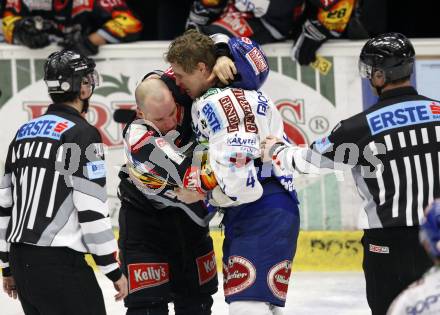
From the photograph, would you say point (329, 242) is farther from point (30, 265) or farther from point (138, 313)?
point (30, 265)

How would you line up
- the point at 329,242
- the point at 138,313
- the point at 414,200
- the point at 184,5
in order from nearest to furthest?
the point at 414,200 → the point at 138,313 → the point at 329,242 → the point at 184,5

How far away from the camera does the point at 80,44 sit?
5.76 metres

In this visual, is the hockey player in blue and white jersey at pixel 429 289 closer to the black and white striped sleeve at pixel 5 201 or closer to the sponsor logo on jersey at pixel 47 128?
the sponsor logo on jersey at pixel 47 128

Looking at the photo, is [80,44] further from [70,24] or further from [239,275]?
[239,275]

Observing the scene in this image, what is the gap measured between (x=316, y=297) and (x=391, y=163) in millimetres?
1862

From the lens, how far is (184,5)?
6.60 metres

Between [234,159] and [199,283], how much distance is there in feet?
2.58

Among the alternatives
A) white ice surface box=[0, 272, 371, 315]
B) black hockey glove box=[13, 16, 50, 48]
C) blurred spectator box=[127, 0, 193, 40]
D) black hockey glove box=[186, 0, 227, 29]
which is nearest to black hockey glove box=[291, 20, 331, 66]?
black hockey glove box=[186, 0, 227, 29]

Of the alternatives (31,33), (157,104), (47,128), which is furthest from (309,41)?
(47,128)

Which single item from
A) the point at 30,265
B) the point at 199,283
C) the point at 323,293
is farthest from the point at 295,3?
the point at 30,265

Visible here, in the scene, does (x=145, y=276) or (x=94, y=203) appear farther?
(x=145, y=276)

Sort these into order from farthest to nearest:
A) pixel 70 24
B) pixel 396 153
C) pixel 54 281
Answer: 1. pixel 70 24
2. pixel 54 281
3. pixel 396 153

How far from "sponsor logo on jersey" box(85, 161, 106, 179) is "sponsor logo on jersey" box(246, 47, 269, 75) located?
0.64 metres

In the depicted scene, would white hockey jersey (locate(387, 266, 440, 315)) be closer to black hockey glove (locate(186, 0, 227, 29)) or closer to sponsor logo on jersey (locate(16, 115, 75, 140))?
sponsor logo on jersey (locate(16, 115, 75, 140))
